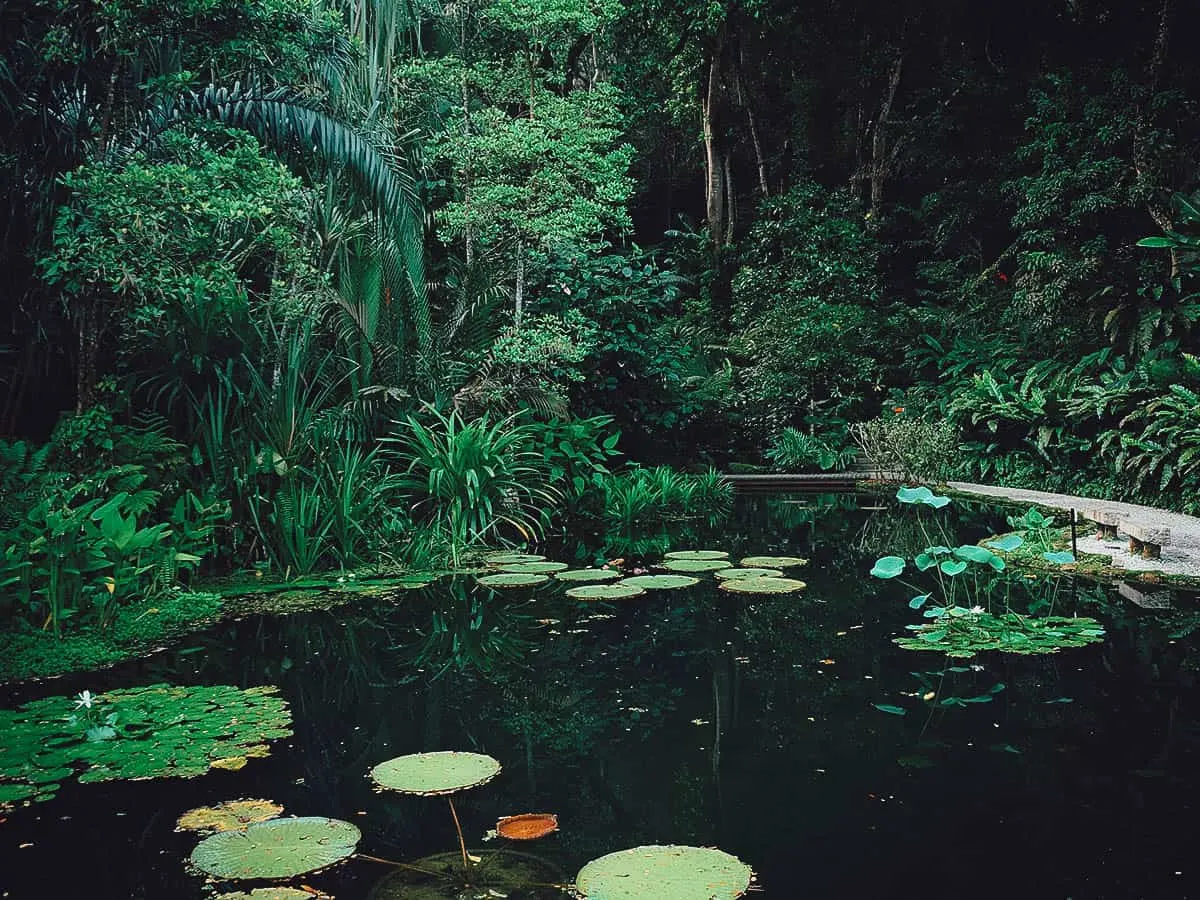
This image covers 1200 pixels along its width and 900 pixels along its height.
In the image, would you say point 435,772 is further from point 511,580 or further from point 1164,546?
point 1164,546

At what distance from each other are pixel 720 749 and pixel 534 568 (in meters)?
3.15

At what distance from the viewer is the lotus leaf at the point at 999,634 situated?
4.17 meters

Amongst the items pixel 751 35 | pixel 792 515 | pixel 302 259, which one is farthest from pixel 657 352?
pixel 751 35

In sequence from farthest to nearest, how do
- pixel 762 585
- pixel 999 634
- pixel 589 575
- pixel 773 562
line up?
1. pixel 773 562
2. pixel 589 575
3. pixel 762 585
4. pixel 999 634

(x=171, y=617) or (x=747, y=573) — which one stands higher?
(x=171, y=617)

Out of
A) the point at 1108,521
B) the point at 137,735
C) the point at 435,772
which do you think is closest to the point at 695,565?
the point at 1108,521

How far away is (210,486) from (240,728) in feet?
9.82

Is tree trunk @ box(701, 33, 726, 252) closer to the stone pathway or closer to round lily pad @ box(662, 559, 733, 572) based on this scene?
the stone pathway

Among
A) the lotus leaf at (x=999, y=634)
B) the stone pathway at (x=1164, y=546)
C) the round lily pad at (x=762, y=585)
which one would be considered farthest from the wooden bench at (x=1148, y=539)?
the round lily pad at (x=762, y=585)

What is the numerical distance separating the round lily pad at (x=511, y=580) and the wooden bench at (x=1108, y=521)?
4071 millimetres

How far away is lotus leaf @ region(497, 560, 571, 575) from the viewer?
6.05 metres

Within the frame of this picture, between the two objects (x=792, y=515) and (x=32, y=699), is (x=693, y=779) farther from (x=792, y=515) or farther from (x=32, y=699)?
(x=792, y=515)

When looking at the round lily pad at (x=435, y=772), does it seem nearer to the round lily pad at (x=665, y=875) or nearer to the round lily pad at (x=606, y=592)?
the round lily pad at (x=665, y=875)

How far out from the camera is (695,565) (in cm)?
612
